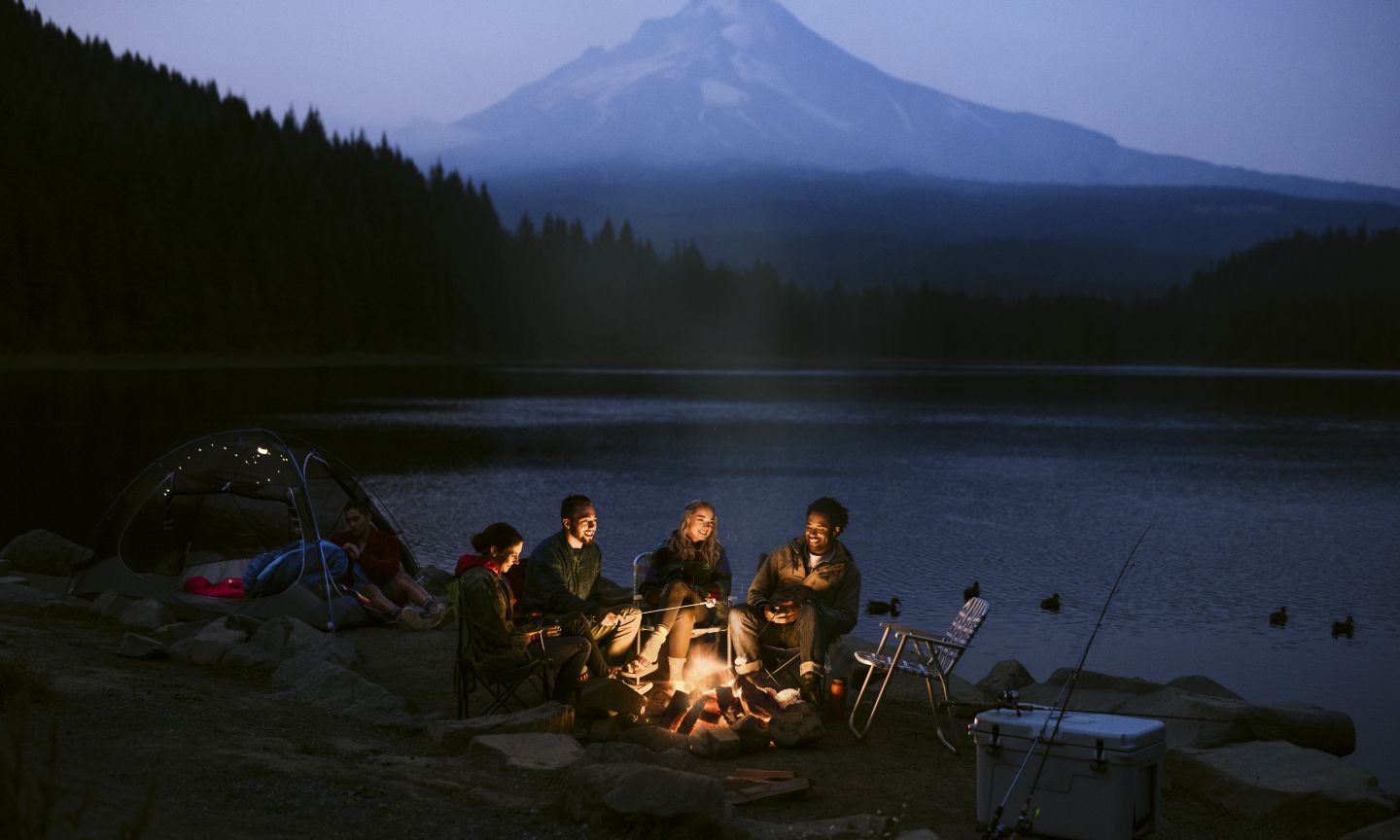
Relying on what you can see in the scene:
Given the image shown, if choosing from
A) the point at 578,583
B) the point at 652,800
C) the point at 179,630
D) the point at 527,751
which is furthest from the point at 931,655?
the point at 179,630

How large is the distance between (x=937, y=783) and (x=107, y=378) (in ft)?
228

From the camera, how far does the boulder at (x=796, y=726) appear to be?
732 cm

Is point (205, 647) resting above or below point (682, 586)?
below

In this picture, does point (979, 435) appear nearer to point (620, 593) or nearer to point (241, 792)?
point (620, 593)

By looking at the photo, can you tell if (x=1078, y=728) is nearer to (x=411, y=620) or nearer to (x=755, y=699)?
(x=755, y=699)

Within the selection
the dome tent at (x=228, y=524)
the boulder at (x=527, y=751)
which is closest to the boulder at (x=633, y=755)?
the boulder at (x=527, y=751)

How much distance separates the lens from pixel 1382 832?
556 centimetres

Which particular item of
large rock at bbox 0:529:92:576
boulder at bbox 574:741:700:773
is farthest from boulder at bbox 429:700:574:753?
large rock at bbox 0:529:92:576

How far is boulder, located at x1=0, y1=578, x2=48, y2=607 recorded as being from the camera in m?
10.8

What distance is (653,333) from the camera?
16412cm

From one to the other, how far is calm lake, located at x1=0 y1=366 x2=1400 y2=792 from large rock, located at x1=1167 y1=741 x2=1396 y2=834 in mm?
1659

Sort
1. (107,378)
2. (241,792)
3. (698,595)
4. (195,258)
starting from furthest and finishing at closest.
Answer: (195,258)
(107,378)
(698,595)
(241,792)

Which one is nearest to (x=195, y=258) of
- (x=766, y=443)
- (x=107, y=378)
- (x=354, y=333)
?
(x=354, y=333)

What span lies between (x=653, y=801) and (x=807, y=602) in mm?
2722
